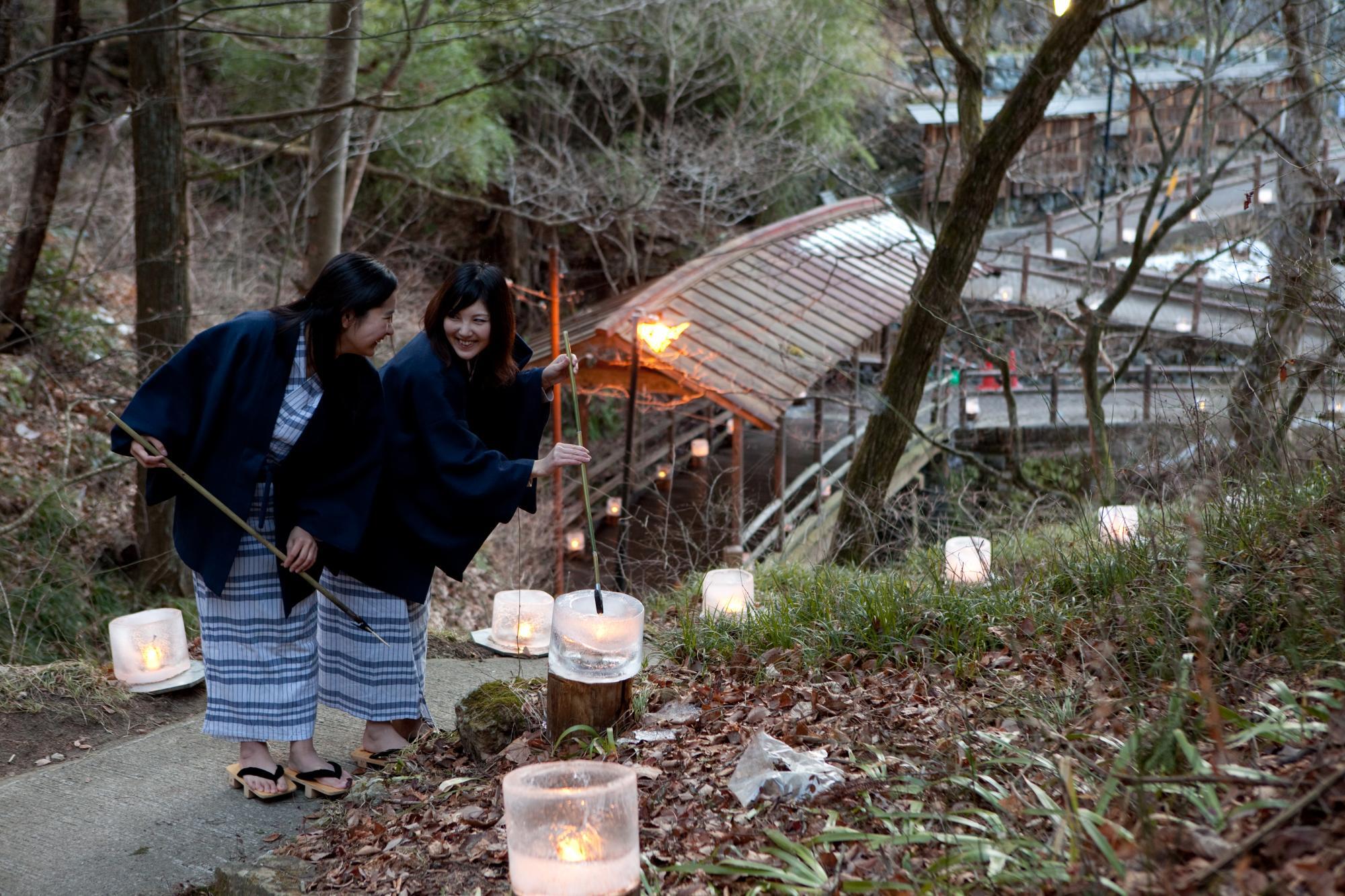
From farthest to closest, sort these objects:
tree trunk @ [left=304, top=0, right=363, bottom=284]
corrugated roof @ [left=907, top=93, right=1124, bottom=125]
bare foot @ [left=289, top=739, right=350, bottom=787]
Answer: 1. corrugated roof @ [left=907, top=93, right=1124, bottom=125]
2. tree trunk @ [left=304, top=0, right=363, bottom=284]
3. bare foot @ [left=289, top=739, right=350, bottom=787]

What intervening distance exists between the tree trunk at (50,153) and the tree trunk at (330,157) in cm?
187

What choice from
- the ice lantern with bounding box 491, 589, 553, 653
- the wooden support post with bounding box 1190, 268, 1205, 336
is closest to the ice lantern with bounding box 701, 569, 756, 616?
the ice lantern with bounding box 491, 589, 553, 653

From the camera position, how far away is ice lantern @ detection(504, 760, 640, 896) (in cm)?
252

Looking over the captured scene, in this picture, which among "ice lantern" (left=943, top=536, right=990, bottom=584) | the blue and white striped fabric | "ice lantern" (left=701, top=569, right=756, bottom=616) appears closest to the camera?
the blue and white striped fabric

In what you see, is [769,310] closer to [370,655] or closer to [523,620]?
[523,620]

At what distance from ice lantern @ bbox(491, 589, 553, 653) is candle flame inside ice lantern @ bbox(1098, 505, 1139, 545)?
2.79 metres

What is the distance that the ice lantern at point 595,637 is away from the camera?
A: 3471 mm

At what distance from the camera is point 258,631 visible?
12.3 feet

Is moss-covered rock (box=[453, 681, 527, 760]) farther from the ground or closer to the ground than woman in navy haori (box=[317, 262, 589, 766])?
closer to the ground

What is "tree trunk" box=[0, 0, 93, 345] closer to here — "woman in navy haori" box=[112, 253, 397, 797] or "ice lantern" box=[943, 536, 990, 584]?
"woman in navy haori" box=[112, 253, 397, 797]

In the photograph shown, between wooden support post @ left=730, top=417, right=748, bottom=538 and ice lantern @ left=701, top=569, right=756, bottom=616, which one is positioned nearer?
ice lantern @ left=701, top=569, right=756, bottom=616

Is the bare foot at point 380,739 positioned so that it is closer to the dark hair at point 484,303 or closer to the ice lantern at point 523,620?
the dark hair at point 484,303

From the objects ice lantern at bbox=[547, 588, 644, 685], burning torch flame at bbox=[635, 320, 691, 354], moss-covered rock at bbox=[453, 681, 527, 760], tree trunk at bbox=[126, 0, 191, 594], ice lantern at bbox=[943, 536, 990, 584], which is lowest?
moss-covered rock at bbox=[453, 681, 527, 760]

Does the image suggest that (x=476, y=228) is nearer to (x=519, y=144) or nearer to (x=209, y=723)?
(x=519, y=144)
